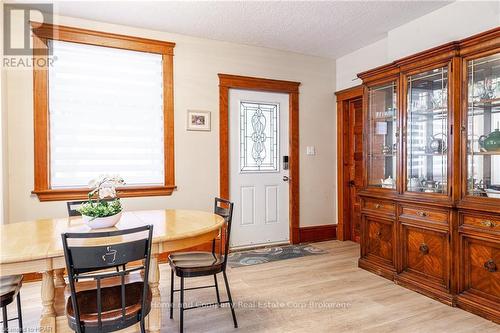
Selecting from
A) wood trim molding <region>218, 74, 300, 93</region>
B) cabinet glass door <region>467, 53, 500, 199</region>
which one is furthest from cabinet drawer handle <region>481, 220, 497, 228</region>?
wood trim molding <region>218, 74, 300, 93</region>

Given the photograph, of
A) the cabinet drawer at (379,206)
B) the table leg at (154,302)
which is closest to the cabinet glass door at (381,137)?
the cabinet drawer at (379,206)

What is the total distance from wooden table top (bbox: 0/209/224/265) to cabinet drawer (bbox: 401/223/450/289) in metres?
1.90

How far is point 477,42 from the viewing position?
2523mm

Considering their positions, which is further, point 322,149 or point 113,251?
point 322,149

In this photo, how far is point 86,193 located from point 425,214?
11.2 ft

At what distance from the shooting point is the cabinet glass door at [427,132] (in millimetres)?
2875

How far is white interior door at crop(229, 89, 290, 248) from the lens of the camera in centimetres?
430

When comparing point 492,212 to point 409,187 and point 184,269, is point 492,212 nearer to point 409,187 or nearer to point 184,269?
point 409,187

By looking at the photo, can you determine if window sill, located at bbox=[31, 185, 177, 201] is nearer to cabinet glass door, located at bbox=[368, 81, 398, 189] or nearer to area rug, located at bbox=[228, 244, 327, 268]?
area rug, located at bbox=[228, 244, 327, 268]

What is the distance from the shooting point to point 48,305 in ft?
5.99

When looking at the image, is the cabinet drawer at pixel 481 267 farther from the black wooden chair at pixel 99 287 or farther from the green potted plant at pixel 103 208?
the green potted plant at pixel 103 208

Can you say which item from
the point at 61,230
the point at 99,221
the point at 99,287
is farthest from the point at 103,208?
the point at 99,287

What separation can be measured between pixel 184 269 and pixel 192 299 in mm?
746

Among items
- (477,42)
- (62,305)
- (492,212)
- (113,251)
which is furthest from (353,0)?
(62,305)
